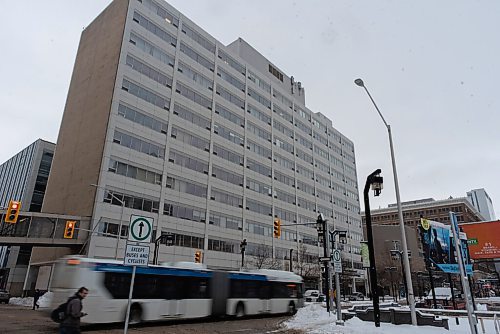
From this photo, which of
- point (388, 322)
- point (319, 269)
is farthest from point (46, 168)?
point (388, 322)

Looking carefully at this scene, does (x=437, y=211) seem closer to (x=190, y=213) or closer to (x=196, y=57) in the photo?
(x=196, y=57)

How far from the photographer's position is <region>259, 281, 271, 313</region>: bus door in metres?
23.2

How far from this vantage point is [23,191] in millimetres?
63125

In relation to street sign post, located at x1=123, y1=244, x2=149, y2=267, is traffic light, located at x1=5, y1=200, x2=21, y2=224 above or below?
above

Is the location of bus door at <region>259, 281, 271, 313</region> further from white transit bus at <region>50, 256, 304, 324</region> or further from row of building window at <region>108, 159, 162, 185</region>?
row of building window at <region>108, 159, 162, 185</region>

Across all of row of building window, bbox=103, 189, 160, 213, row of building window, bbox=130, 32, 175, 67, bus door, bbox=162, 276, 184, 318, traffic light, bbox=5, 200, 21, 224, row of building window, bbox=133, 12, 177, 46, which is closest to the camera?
bus door, bbox=162, 276, 184, 318

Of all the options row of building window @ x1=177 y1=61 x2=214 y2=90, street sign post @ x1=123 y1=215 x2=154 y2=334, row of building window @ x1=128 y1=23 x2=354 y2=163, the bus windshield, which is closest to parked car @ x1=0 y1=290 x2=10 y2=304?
the bus windshield

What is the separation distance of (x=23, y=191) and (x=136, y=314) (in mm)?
57635

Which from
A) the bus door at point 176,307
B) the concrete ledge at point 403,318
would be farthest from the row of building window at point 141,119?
the concrete ledge at point 403,318

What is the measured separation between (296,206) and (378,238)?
182ft

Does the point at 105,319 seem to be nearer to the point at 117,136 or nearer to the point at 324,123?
the point at 117,136

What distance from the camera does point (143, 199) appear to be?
41938mm

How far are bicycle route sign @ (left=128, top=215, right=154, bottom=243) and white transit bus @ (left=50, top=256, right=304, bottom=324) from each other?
7.80 metres

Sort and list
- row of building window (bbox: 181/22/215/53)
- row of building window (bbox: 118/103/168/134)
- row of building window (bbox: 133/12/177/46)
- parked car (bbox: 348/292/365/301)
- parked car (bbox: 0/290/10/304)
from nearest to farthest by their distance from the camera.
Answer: parked car (bbox: 0/290/10/304) → row of building window (bbox: 118/103/168/134) → row of building window (bbox: 133/12/177/46) → row of building window (bbox: 181/22/215/53) → parked car (bbox: 348/292/365/301)
